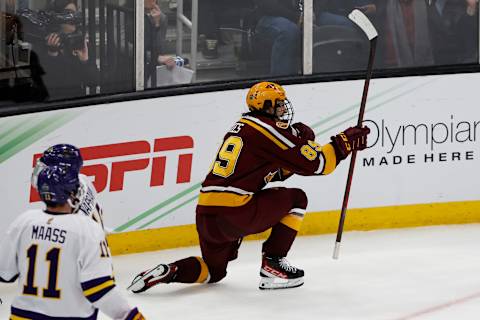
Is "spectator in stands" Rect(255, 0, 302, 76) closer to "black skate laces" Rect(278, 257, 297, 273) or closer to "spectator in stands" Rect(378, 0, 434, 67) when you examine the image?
"spectator in stands" Rect(378, 0, 434, 67)

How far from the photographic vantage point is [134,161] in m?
5.88

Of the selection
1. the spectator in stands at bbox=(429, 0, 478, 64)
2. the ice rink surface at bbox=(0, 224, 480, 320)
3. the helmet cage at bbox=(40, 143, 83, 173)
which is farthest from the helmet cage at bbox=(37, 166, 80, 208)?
the spectator in stands at bbox=(429, 0, 478, 64)

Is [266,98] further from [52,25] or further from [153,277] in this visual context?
[52,25]

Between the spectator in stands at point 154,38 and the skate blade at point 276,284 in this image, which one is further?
the spectator in stands at point 154,38

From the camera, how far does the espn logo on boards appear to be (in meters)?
5.75

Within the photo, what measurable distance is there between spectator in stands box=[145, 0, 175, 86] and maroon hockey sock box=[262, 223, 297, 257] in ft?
3.71

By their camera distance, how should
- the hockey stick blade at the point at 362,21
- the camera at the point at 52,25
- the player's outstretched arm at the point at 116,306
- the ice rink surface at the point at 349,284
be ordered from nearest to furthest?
the player's outstretched arm at the point at 116,306
the ice rink surface at the point at 349,284
the hockey stick blade at the point at 362,21
the camera at the point at 52,25

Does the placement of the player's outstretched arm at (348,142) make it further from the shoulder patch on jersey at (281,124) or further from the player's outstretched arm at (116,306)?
the player's outstretched arm at (116,306)

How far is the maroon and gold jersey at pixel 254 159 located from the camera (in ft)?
16.6

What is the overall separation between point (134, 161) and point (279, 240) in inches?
35.4

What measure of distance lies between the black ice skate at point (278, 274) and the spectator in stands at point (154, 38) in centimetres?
119

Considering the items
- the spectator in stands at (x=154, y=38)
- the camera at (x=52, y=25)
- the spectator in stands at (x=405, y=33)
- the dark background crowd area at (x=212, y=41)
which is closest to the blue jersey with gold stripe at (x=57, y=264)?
the dark background crowd area at (x=212, y=41)

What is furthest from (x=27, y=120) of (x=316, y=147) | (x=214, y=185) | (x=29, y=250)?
(x=29, y=250)

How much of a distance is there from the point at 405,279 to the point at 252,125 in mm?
1035
